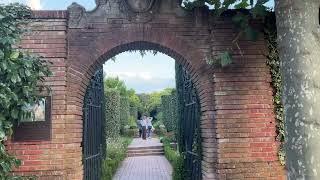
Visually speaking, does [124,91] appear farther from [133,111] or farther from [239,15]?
[239,15]

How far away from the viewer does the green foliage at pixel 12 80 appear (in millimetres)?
5242

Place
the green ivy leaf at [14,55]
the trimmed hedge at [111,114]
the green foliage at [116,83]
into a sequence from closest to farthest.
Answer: the green ivy leaf at [14,55], the trimmed hedge at [111,114], the green foliage at [116,83]

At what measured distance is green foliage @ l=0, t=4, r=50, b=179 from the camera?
17.2ft

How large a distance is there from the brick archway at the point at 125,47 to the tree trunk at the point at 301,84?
6.34 feet

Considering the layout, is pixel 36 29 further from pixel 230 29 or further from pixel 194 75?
pixel 230 29

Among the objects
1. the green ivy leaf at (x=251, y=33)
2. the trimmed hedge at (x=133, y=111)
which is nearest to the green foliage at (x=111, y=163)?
the green ivy leaf at (x=251, y=33)

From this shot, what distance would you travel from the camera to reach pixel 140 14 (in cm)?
616

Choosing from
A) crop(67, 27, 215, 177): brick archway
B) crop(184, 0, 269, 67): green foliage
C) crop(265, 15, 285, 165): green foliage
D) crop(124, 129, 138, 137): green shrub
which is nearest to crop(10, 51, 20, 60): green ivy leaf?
crop(67, 27, 215, 177): brick archway

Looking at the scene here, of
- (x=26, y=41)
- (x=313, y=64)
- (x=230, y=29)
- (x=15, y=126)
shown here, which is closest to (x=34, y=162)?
(x=15, y=126)

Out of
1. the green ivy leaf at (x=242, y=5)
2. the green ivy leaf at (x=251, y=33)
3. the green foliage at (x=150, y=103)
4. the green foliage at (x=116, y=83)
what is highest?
the green foliage at (x=116, y=83)

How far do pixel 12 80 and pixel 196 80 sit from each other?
2.54 metres

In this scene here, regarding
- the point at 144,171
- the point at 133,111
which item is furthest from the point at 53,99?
the point at 133,111

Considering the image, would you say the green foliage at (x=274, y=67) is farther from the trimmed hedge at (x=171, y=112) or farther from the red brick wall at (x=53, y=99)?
the trimmed hedge at (x=171, y=112)

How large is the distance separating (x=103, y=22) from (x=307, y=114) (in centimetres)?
327
